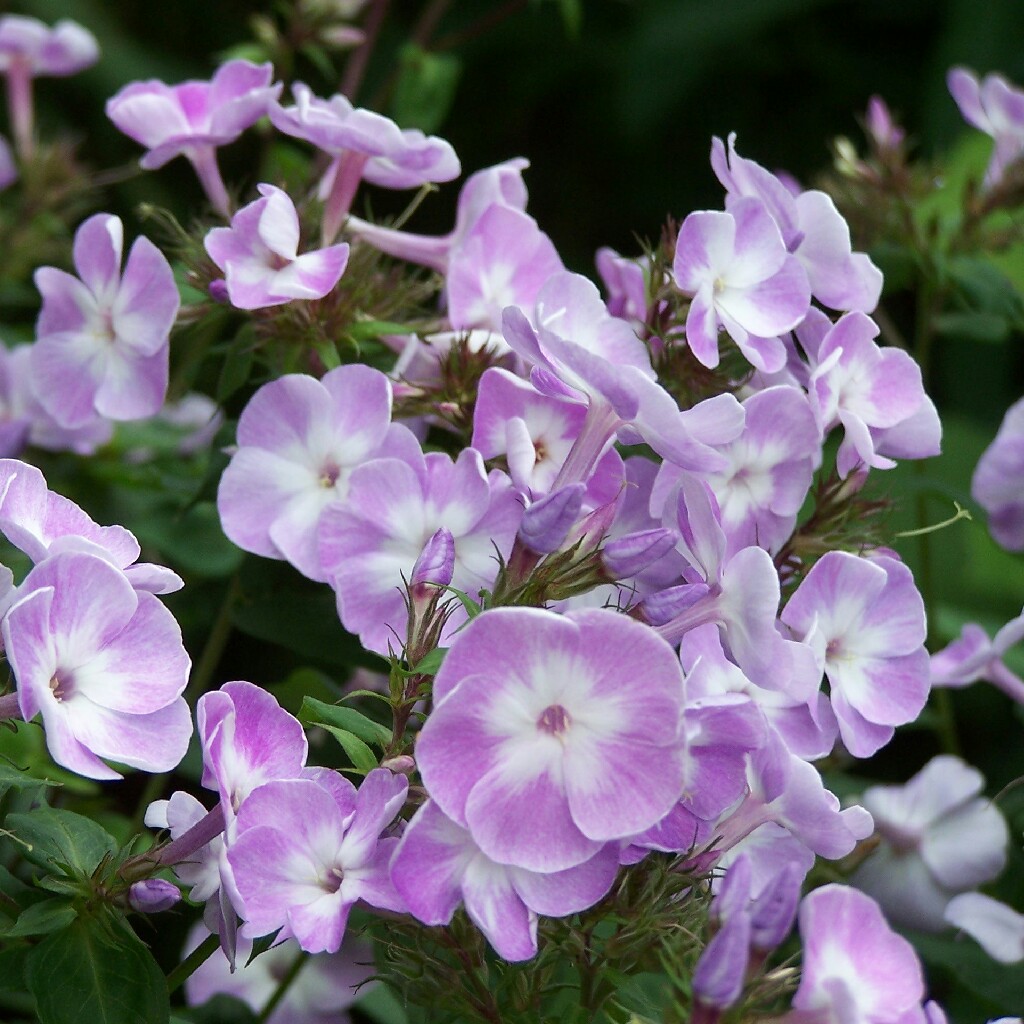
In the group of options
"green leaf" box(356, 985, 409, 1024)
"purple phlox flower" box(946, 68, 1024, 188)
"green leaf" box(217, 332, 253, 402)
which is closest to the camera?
"green leaf" box(217, 332, 253, 402)

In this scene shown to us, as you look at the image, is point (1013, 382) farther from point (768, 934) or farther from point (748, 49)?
point (768, 934)

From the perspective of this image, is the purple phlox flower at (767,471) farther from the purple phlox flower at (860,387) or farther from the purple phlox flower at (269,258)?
the purple phlox flower at (269,258)

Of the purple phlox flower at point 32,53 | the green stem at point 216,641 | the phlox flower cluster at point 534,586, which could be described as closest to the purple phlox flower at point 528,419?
the phlox flower cluster at point 534,586

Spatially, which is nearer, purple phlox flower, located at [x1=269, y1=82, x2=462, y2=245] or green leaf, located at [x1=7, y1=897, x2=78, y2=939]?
green leaf, located at [x1=7, y1=897, x2=78, y2=939]

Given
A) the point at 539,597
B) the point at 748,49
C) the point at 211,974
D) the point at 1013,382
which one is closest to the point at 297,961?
the point at 211,974

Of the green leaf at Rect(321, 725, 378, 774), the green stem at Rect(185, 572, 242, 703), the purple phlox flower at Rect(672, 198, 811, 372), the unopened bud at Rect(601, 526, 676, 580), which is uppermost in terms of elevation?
the purple phlox flower at Rect(672, 198, 811, 372)

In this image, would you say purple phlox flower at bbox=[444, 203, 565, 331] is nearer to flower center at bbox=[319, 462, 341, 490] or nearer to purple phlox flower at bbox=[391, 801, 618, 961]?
flower center at bbox=[319, 462, 341, 490]

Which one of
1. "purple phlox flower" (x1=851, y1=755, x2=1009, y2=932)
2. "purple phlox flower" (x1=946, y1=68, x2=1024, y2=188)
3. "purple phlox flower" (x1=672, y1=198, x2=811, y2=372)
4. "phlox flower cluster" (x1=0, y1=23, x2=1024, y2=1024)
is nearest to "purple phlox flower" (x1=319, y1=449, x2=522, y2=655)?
"phlox flower cluster" (x1=0, y1=23, x2=1024, y2=1024)

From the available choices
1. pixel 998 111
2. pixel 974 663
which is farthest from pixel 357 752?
pixel 998 111
